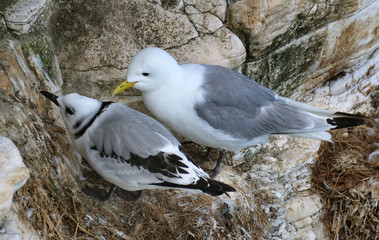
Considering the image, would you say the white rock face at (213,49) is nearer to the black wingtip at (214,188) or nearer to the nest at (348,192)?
the black wingtip at (214,188)

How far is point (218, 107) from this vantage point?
9.68 ft

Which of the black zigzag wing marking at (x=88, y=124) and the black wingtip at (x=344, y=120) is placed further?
the black wingtip at (x=344, y=120)

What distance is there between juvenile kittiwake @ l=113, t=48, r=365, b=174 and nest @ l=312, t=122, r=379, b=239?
74 cm

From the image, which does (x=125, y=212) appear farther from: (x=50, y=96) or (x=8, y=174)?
(x=8, y=174)

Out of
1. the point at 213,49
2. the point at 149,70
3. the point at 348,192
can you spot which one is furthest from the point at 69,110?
the point at 348,192

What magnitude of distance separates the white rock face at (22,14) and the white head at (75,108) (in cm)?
43

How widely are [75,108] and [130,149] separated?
43cm

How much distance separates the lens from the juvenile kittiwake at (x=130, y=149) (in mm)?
2650

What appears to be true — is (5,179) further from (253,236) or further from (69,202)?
(253,236)

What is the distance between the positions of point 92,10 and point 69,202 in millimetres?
1198

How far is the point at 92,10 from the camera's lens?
10.0 feet

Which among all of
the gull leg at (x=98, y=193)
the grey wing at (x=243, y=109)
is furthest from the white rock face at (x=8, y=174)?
the grey wing at (x=243, y=109)

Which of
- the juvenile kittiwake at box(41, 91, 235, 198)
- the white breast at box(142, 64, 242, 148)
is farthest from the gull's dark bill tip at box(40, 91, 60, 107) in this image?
the white breast at box(142, 64, 242, 148)

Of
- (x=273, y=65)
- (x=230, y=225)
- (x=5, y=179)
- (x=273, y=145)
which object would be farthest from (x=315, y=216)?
(x=5, y=179)
